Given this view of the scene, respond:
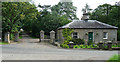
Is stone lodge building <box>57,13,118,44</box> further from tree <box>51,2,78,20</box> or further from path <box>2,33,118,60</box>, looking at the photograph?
tree <box>51,2,78,20</box>

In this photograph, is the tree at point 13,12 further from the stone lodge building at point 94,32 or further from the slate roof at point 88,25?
the slate roof at point 88,25

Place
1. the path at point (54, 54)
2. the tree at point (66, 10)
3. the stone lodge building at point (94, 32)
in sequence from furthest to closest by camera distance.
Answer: the tree at point (66, 10)
the stone lodge building at point (94, 32)
the path at point (54, 54)

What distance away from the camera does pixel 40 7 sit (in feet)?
177

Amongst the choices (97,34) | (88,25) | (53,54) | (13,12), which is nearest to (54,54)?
(53,54)

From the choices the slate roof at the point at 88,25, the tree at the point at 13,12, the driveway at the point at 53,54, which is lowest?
the driveway at the point at 53,54

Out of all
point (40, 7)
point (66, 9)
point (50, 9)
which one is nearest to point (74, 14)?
point (66, 9)

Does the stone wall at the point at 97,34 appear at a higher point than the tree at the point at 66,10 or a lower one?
lower

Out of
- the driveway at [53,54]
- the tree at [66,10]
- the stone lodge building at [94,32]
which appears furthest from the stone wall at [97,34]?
the tree at [66,10]

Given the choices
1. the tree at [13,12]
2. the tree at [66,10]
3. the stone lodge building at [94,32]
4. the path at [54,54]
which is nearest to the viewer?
the path at [54,54]

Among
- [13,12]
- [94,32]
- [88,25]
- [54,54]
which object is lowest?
[54,54]

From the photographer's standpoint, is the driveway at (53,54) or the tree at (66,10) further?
the tree at (66,10)

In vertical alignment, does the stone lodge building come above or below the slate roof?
below

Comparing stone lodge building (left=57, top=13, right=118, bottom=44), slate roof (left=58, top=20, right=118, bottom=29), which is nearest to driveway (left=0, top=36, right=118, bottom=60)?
stone lodge building (left=57, top=13, right=118, bottom=44)

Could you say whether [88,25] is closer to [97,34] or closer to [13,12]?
[97,34]
